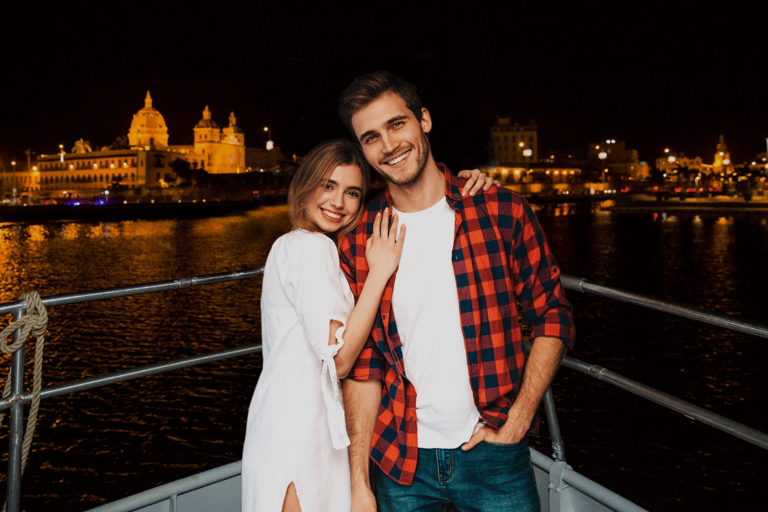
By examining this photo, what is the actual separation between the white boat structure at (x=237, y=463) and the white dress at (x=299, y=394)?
765 mm

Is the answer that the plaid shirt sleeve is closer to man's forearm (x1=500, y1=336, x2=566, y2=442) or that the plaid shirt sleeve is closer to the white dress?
man's forearm (x1=500, y1=336, x2=566, y2=442)

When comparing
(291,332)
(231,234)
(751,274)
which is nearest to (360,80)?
(291,332)

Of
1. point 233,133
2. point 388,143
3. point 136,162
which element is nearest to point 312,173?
point 388,143

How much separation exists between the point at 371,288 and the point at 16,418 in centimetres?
145

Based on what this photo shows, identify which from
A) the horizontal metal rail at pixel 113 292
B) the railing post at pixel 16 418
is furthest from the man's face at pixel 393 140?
the railing post at pixel 16 418

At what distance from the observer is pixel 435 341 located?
6.59 ft

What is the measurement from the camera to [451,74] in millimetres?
16016

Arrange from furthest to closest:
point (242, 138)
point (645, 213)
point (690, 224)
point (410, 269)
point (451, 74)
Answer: point (242, 138) → point (645, 213) → point (690, 224) → point (451, 74) → point (410, 269)

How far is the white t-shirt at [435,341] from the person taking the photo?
77.9 inches

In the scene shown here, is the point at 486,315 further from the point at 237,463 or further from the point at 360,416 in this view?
the point at 237,463

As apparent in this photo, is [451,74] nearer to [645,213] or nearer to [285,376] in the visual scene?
[285,376]

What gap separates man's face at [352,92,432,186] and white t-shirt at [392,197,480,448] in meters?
0.27

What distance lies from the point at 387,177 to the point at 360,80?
0.38 metres

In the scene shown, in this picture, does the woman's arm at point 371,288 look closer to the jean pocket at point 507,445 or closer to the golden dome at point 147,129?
the jean pocket at point 507,445
